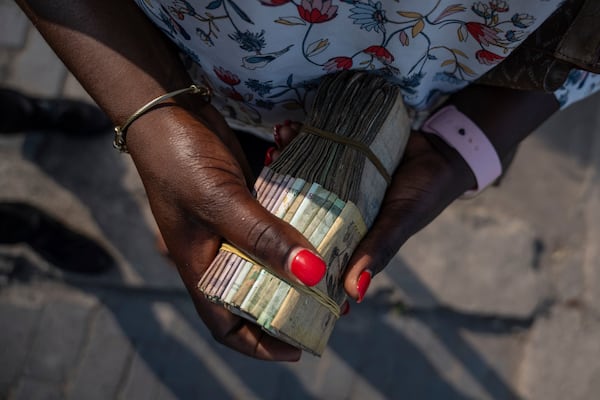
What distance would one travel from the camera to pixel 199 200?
1.09 m

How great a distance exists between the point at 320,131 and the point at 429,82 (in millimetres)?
287

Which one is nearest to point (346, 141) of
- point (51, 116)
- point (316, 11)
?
point (316, 11)

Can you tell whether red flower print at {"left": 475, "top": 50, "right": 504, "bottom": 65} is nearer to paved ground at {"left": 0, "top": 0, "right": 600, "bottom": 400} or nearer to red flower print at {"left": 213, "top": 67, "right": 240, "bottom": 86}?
red flower print at {"left": 213, "top": 67, "right": 240, "bottom": 86}

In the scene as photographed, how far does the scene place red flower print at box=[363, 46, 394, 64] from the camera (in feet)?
3.61

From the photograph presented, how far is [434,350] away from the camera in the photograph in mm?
2607

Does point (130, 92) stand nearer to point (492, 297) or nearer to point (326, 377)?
point (326, 377)

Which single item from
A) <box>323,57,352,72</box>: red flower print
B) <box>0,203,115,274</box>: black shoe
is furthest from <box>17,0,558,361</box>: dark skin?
<box>0,203,115,274</box>: black shoe

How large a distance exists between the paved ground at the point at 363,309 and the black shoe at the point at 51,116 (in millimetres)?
100

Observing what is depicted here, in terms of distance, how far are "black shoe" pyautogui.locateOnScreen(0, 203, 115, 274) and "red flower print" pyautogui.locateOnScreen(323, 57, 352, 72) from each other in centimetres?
183

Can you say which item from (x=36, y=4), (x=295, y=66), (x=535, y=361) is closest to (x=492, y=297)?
(x=535, y=361)

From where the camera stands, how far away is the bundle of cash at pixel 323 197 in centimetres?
100

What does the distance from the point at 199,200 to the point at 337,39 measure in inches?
15.8

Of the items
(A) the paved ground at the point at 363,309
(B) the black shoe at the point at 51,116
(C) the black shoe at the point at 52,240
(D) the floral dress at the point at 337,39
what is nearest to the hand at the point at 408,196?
(D) the floral dress at the point at 337,39

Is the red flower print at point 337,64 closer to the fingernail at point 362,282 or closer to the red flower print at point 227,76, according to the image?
the red flower print at point 227,76
